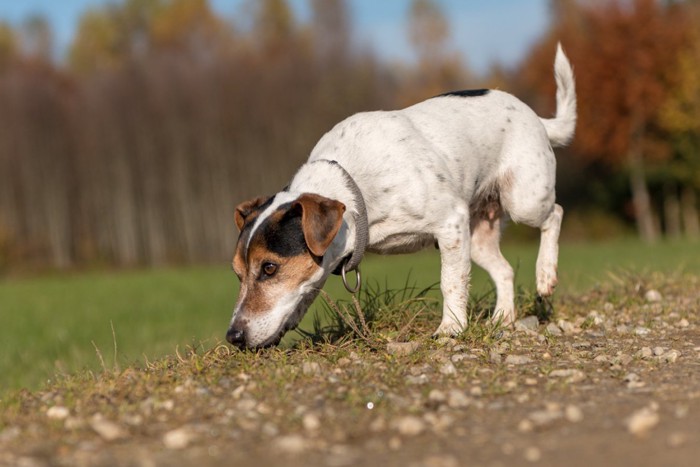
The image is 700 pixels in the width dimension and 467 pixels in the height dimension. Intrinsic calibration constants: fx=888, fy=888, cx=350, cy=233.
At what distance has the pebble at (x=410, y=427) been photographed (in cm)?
393

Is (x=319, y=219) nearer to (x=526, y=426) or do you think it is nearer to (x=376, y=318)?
(x=376, y=318)

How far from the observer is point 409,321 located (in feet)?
20.6

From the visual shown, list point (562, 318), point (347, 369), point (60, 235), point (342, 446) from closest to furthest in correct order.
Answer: point (342, 446), point (347, 369), point (562, 318), point (60, 235)

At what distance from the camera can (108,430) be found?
13.1ft

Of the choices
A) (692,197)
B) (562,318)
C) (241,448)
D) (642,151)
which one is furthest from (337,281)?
(692,197)

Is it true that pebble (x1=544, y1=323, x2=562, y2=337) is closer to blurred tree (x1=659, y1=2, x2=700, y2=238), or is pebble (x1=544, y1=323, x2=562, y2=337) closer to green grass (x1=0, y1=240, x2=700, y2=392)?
green grass (x1=0, y1=240, x2=700, y2=392)

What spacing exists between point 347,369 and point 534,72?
1499 inches

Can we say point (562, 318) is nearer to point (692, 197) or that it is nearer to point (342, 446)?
point (342, 446)

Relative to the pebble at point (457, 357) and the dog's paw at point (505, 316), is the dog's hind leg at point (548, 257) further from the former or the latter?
the pebble at point (457, 357)

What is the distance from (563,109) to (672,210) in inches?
1443

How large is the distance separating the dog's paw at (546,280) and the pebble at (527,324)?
23 cm

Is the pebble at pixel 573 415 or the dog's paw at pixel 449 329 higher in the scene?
the pebble at pixel 573 415

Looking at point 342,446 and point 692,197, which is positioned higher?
point 342,446

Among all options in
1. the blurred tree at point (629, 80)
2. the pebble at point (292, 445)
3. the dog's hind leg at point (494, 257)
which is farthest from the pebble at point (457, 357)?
the blurred tree at point (629, 80)
